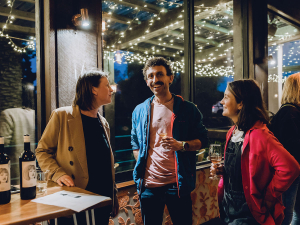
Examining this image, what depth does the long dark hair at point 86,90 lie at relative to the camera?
168 centimetres

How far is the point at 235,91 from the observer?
1667mm

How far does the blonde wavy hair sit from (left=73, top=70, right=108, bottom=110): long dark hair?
1853 millimetres

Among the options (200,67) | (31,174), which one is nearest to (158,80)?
(31,174)

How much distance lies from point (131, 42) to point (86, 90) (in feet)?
21.1

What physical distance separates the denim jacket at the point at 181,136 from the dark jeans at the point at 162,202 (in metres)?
0.07

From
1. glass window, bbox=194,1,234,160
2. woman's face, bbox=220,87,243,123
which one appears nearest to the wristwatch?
woman's face, bbox=220,87,243,123

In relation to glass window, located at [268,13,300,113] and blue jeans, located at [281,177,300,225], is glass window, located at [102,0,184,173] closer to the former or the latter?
blue jeans, located at [281,177,300,225]

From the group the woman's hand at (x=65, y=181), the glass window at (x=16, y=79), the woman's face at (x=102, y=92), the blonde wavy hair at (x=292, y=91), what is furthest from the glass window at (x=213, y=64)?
the woman's hand at (x=65, y=181)

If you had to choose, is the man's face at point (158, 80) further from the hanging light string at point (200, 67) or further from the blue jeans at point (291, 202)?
the hanging light string at point (200, 67)

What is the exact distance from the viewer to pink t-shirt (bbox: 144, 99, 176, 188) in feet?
6.10

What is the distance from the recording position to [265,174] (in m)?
1.44

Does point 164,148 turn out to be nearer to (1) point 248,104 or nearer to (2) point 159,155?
(2) point 159,155

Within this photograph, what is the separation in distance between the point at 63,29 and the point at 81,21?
179 mm

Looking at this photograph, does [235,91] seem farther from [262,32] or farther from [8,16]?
[262,32]
